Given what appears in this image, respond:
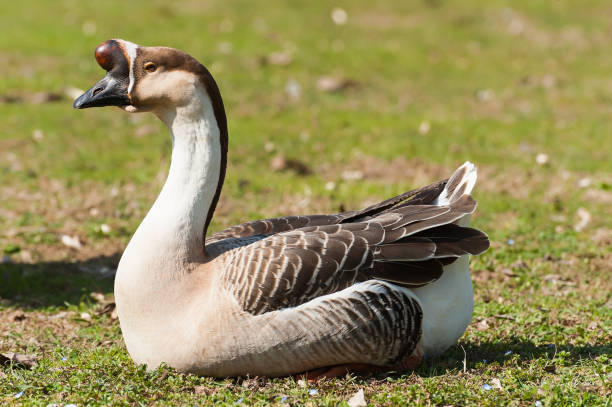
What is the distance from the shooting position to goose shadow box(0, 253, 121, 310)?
5832 mm

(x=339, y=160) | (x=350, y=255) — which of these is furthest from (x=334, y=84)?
(x=350, y=255)

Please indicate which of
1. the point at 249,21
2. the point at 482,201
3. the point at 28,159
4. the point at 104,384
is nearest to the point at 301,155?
the point at 482,201

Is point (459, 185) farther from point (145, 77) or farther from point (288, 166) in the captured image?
point (288, 166)

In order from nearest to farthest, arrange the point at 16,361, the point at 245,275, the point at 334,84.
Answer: the point at 245,275 → the point at 16,361 → the point at 334,84

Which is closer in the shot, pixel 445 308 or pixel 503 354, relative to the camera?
pixel 445 308

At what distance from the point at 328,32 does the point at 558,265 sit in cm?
978

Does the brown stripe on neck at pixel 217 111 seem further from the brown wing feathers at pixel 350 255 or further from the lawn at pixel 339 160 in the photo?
the lawn at pixel 339 160

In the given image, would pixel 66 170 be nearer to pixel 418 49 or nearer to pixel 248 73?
pixel 248 73

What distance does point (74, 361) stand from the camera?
14.5ft

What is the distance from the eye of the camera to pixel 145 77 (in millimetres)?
4137

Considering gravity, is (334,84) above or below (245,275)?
above

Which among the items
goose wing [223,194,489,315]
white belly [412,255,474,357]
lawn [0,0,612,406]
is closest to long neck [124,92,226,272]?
goose wing [223,194,489,315]

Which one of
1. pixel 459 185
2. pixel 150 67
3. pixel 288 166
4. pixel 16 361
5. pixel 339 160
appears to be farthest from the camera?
pixel 339 160

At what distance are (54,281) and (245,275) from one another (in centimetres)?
275
